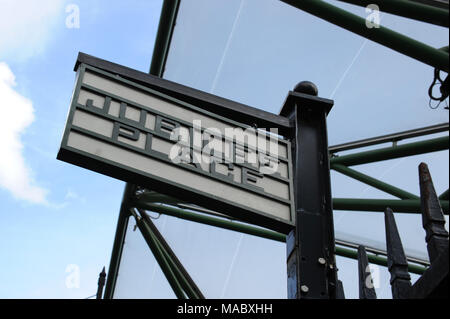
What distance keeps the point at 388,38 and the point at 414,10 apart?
1.20 feet

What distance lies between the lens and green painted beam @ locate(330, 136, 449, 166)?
5566mm

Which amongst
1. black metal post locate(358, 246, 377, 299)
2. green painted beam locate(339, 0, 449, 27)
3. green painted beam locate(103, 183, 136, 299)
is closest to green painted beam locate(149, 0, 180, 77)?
green painted beam locate(103, 183, 136, 299)

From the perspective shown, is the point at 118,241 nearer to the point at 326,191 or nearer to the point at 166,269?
the point at 166,269

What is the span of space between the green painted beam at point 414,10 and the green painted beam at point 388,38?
27cm

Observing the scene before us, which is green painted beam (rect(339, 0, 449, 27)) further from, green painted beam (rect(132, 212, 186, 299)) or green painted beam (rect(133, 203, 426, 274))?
green painted beam (rect(132, 212, 186, 299))

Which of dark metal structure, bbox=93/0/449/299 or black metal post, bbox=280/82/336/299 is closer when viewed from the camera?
dark metal structure, bbox=93/0/449/299

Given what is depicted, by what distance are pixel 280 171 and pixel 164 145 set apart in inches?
26.8

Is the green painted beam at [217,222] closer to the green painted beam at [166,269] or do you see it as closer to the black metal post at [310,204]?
the green painted beam at [166,269]

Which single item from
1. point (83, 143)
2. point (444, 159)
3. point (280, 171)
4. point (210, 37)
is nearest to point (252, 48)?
point (210, 37)

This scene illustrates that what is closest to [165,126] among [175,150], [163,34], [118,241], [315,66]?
[175,150]

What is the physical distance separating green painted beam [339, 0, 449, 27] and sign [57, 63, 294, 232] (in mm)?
1119

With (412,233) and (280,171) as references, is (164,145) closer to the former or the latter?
(280,171)

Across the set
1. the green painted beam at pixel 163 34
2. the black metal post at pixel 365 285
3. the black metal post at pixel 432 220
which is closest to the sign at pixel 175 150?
the black metal post at pixel 365 285

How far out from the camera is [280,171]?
334 cm
